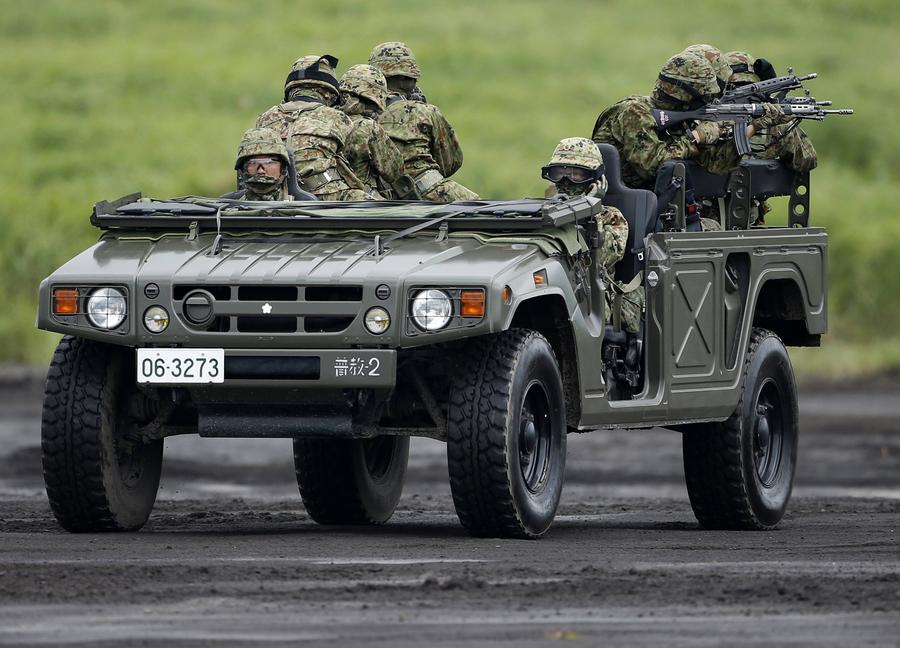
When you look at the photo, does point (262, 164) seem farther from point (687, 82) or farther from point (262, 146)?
point (687, 82)

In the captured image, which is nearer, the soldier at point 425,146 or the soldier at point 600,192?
the soldier at point 600,192

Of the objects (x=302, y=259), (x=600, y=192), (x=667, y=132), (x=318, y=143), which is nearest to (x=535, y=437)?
(x=302, y=259)

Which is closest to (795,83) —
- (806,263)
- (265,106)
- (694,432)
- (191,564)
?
(806,263)

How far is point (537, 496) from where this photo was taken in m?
11.4

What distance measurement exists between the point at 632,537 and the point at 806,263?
2.60 m

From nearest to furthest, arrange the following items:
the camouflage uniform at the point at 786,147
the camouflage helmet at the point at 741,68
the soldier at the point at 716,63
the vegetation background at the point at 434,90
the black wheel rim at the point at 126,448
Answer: the black wheel rim at the point at 126,448 < the soldier at the point at 716,63 < the camouflage uniform at the point at 786,147 < the camouflage helmet at the point at 741,68 < the vegetation background at the point at 434,90

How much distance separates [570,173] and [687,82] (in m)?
1.83

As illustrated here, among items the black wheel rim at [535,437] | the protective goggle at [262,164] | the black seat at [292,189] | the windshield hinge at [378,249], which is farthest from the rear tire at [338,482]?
the windshield hinge at [378,249]

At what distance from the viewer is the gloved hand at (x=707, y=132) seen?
45.7 feet

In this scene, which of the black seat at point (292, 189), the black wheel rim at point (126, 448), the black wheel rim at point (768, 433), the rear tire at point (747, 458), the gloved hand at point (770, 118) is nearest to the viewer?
the black wheel rim at point (126, 448)

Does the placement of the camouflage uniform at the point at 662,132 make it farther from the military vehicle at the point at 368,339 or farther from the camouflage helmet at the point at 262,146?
the camouflage helmet at the point at 262,146

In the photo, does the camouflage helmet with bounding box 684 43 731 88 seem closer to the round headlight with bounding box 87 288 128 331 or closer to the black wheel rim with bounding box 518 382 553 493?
the black wheel rim with bounding box 518 382 553 493

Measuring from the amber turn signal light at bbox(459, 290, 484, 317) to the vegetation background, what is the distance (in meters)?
18.0

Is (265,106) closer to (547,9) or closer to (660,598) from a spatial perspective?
(547,9)
